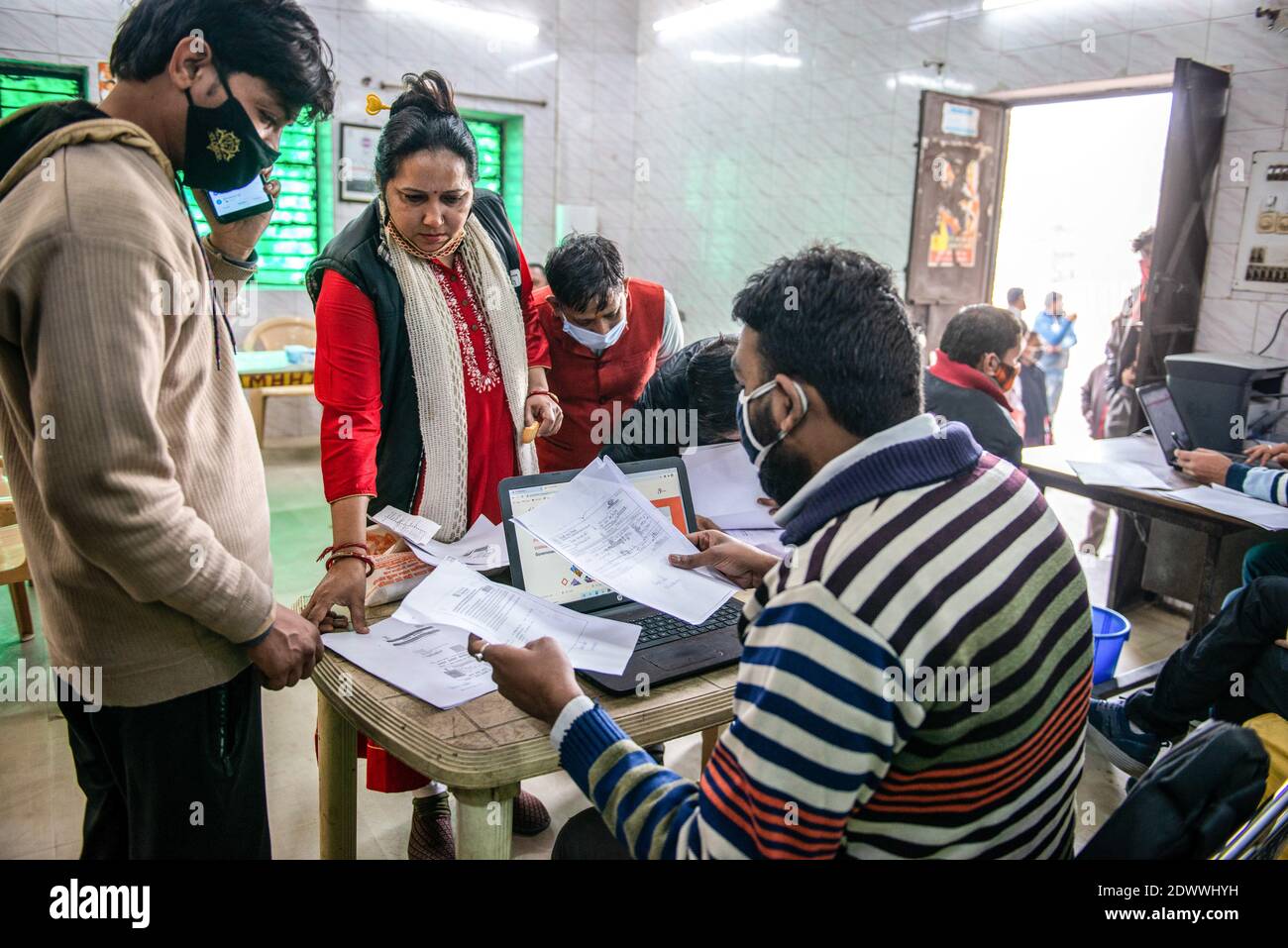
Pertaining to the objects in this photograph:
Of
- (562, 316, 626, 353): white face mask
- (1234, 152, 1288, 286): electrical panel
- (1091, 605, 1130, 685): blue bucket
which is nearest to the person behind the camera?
(562, 316, 626, 353): white face mask

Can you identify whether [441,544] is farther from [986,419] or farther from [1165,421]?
[1165,421]

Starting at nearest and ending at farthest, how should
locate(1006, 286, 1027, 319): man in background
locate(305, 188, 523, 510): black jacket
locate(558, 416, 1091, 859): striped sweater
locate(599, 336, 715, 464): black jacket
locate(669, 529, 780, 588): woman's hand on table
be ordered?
locate(558, 416, 1091, 859): striped sweater, locate(669, 529, 780, 588): woman's hand on table, locate(305, 188, 523, 510): black jacket, locate(599, 336, 715, 464): black jacket, locate(1006, 286, 1027, 319): man in background

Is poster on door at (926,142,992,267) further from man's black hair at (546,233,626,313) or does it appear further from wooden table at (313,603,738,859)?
wooden table at (313,603,738,859)

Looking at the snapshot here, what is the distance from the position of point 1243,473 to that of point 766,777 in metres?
2.68

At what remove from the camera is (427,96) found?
6.13 ft

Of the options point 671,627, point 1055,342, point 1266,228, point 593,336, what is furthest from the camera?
point 1055,342

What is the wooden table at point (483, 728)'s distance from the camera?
3.94ft

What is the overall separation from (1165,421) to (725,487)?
6.90 ft

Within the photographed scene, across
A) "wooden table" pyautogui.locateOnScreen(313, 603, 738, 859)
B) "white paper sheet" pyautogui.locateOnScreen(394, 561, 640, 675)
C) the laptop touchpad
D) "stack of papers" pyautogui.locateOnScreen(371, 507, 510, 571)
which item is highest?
"stack of papers" pyautogui.locateOnScreen(371, 507, 510, 571)

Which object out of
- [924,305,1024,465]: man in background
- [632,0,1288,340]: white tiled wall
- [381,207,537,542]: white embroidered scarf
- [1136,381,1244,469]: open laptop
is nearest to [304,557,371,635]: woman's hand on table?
[381,207,537,542]: white embroidered scarf

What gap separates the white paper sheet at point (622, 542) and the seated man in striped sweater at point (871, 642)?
476mm

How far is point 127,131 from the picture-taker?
1.09 m

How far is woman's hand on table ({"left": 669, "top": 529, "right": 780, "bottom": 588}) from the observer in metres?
1.72

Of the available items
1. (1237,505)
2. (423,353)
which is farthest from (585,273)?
(1237,505)
